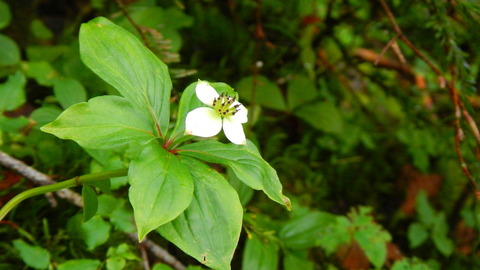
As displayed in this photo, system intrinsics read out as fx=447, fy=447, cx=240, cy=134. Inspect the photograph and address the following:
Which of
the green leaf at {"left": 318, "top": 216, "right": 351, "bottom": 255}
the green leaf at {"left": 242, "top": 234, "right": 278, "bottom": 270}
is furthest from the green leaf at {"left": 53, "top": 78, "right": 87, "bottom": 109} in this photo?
the green leaf at {"left": 318, "top": 216, "right": 351, "bottom": 255}

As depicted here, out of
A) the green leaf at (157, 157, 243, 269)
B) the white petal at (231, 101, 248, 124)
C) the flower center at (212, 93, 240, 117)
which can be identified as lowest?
the green leaf at (157, 157, 243, 269)

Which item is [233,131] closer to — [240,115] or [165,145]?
[240,115]

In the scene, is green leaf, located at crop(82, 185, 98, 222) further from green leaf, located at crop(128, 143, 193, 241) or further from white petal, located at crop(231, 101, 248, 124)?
white petal, located at crop(231, 101, 248, 124)

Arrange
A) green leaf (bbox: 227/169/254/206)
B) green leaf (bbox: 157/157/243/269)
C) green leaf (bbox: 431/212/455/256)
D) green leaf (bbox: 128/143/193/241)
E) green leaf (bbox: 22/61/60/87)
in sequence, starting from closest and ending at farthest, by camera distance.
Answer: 1. green leaf (bbox: 128/143/193/241)
2. green leaf (bbox: 157/157/243/269)
3. green leaf (bbox: 227/169/254/206)
4. green leaf (bbox: 22/61/60/87)
5. green leaf (bbox: 431/212/455/256)

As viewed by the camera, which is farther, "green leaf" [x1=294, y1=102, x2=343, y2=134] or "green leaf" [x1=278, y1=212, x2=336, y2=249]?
"green leaf" [x1=294, y1=102, x2=343, y2=134]

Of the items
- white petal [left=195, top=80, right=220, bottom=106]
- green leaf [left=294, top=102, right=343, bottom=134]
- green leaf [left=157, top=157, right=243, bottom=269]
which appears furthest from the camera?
green leaf [left=294, top=102, right=343, bottom=134]

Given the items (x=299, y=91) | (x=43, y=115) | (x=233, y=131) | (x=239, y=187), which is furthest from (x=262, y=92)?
(x=233, y=131)

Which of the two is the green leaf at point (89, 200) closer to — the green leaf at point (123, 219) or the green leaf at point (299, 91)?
the green leaf at point (123, 219)
